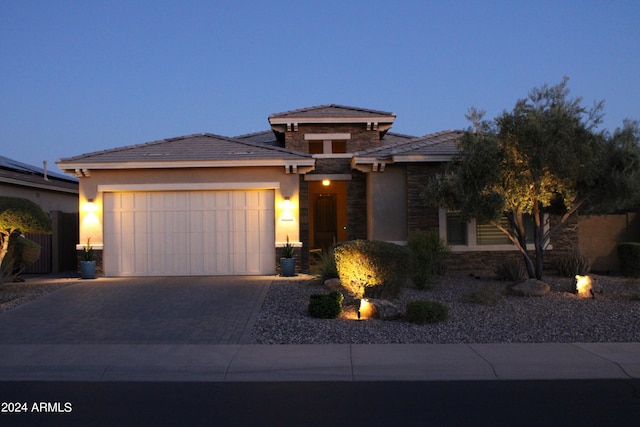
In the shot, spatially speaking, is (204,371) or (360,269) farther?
(360,269)

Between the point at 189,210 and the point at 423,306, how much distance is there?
27.3 feet

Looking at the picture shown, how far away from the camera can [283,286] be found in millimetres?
14148

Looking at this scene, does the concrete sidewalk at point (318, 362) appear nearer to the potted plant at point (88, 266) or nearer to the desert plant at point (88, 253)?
the potted plant at point (88, 266)

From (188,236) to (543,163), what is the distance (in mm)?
9480

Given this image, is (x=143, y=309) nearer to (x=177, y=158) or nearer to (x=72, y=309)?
(x=72, y=309)

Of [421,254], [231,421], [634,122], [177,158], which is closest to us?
[231,421]

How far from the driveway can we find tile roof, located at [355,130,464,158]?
4890 millimetres

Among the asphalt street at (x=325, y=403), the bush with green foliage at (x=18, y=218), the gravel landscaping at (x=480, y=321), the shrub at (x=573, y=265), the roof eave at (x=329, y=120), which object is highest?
the roof eave at (x=329, y=120)

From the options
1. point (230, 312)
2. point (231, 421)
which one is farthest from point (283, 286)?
point (231, 421)

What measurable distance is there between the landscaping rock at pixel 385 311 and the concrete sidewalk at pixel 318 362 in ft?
5.29

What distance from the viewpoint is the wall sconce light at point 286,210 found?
16247mm

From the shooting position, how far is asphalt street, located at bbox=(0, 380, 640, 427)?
→ 5.77 metres

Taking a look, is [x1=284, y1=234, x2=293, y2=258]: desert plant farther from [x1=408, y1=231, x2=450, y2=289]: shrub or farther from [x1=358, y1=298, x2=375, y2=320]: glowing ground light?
[x1=358, y1=298, x2=375, y2=320]: glowing ground light

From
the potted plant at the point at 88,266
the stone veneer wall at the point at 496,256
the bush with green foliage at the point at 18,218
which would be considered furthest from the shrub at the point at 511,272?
the bush with green foliage at the point at 18,218
